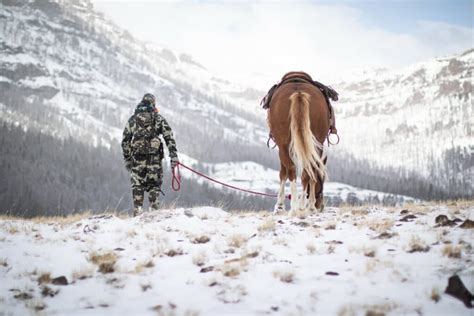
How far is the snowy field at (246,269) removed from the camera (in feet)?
14.6

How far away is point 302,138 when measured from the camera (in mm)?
9234

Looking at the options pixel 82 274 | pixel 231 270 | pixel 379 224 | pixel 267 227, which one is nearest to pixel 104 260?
pixel 82 274

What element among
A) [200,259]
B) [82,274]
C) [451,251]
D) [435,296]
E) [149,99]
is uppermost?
[149,99]

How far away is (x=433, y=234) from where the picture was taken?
20.6 feet

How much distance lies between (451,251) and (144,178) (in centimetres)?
851

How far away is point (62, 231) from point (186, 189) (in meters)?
159

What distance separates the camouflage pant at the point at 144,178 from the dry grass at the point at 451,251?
809 centimetres

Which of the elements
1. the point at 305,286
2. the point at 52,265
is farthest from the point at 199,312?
the point at 52,265

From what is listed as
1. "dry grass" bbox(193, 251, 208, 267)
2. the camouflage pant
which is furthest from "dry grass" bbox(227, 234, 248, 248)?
the camouflage pant

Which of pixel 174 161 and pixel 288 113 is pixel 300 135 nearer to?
pixel 288 113

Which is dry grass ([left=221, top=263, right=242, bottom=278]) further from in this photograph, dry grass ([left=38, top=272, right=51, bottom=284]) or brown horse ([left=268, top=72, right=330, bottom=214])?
brown horse ([left=268, top=72, right=330, bottom=214])

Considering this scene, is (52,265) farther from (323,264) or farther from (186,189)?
(186,189)

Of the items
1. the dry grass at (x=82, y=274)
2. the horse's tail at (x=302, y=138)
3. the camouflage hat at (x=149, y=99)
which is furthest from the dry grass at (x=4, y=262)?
the camouflage hat at (x=149, y=99)

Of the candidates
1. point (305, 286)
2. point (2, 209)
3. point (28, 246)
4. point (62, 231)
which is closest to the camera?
point (305, 286)
